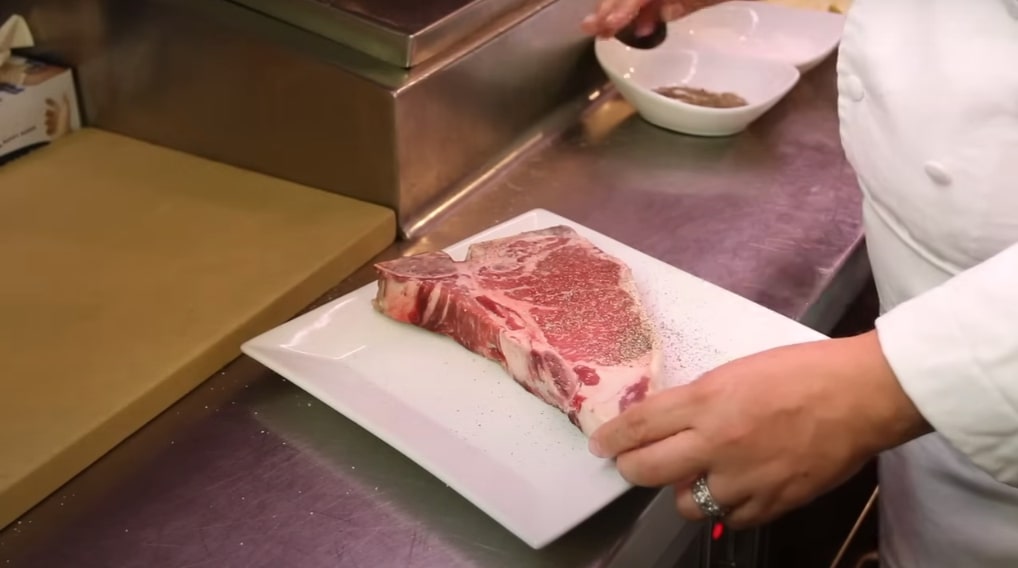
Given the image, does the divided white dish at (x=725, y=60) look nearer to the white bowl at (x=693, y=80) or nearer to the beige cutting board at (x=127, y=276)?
the white bowl at (x=693, y=80)

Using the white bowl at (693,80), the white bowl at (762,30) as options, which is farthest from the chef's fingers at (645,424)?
the white bowl at (762,30)

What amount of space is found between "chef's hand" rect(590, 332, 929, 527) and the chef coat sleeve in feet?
0.04

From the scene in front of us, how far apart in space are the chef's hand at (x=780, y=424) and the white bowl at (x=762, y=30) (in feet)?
2.33

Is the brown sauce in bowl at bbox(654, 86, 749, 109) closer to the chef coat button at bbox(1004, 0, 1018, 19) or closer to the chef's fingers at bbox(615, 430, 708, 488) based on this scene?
the chef coat button at bbox(1004, 0, 1018, 19)

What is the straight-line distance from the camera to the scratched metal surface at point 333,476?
2.02 feet

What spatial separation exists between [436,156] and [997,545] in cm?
58

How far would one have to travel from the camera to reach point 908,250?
28.4 inches

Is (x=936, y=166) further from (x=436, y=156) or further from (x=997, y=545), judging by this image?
(x=436, y=156)

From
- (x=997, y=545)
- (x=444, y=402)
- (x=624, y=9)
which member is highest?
(x=624, y=9)

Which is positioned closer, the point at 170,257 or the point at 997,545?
the point at 997,545

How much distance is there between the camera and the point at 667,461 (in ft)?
1.85

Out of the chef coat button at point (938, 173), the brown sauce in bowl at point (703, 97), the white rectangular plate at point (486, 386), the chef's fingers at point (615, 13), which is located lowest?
the brown sauce in bowl at point (703, 97)

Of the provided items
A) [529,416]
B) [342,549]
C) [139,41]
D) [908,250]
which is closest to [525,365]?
[529,416]

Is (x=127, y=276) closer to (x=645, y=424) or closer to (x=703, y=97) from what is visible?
(x=645, y=424)
